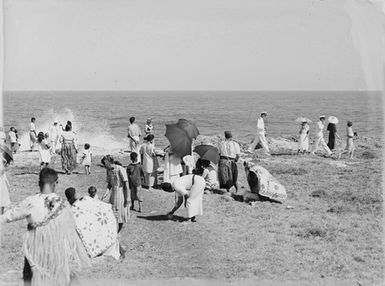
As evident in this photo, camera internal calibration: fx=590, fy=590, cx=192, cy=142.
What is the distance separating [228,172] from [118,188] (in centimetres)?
402

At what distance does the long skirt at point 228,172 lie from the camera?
13461 mm

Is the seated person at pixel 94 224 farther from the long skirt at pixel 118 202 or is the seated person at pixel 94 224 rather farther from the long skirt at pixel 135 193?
the long skirt at pixel 135 193

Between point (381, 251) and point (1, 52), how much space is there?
663 centimetres

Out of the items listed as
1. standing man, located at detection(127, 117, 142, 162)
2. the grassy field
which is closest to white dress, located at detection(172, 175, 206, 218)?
the grassy field

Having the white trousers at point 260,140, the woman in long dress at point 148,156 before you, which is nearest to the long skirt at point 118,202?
the woman in long dress at point 148,156

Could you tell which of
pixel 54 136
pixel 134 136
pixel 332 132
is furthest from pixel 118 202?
pixel 332 132

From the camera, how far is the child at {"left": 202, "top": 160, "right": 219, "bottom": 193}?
43.5ft

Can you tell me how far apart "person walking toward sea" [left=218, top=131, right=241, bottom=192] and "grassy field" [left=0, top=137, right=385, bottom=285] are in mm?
432

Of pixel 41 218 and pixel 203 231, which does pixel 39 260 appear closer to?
pixel 41 218

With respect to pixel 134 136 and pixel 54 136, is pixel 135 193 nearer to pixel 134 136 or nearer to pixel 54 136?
pixel 134 136

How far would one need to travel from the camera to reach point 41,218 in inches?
248

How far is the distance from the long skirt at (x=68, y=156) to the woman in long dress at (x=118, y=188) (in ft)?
19.4

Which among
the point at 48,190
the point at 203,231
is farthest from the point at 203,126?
the point at 48,190

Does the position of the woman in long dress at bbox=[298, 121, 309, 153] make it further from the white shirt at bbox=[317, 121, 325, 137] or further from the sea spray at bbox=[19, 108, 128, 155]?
the sea spray at bbox=[19, 108, 128, 155]
